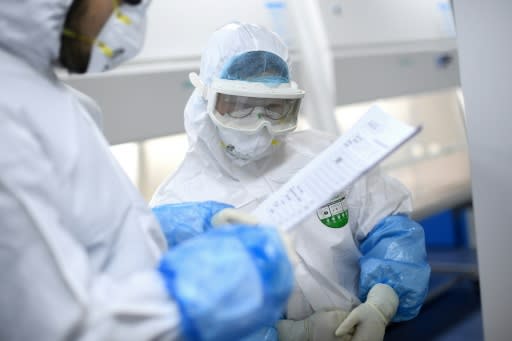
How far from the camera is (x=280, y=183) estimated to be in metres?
1.51

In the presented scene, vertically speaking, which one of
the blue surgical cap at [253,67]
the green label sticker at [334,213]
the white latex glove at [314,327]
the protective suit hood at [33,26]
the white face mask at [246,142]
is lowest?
the white latex glove at [314,327]

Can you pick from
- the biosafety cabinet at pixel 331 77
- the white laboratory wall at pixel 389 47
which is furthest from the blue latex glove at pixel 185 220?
the white laboratory wall at pixel 389 47

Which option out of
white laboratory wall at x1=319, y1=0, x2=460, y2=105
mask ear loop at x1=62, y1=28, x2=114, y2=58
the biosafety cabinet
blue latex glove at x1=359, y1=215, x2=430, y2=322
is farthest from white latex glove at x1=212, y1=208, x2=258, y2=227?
white laboratory wall at x1=319, y1=0, x2=460, y2=105

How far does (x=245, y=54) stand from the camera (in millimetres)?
1399

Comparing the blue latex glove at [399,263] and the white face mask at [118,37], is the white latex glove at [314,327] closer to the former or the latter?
the blue latex glove at [399,263]

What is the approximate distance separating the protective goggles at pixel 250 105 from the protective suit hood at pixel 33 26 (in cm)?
54

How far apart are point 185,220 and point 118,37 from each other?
1.57 feet

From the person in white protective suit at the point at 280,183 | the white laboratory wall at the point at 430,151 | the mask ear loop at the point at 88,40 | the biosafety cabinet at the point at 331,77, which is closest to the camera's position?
the mask ear loop at the point at 88,40

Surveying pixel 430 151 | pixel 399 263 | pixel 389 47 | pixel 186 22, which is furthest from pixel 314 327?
pixel 430 151

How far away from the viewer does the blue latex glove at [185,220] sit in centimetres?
125

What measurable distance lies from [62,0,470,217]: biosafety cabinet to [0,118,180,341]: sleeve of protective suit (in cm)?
119

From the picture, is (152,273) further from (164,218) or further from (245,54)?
(245,54)

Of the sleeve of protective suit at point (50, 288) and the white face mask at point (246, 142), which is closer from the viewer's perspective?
the sleeve of protective suit at point (50, 288)

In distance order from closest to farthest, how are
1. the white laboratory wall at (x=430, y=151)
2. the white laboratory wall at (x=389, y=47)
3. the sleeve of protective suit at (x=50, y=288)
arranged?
the sleeve of protective suit at (x=50, y=288) < the white laboratory wall at (x=389, y=47) < the white laboratory wall at (x=430, y=151)
